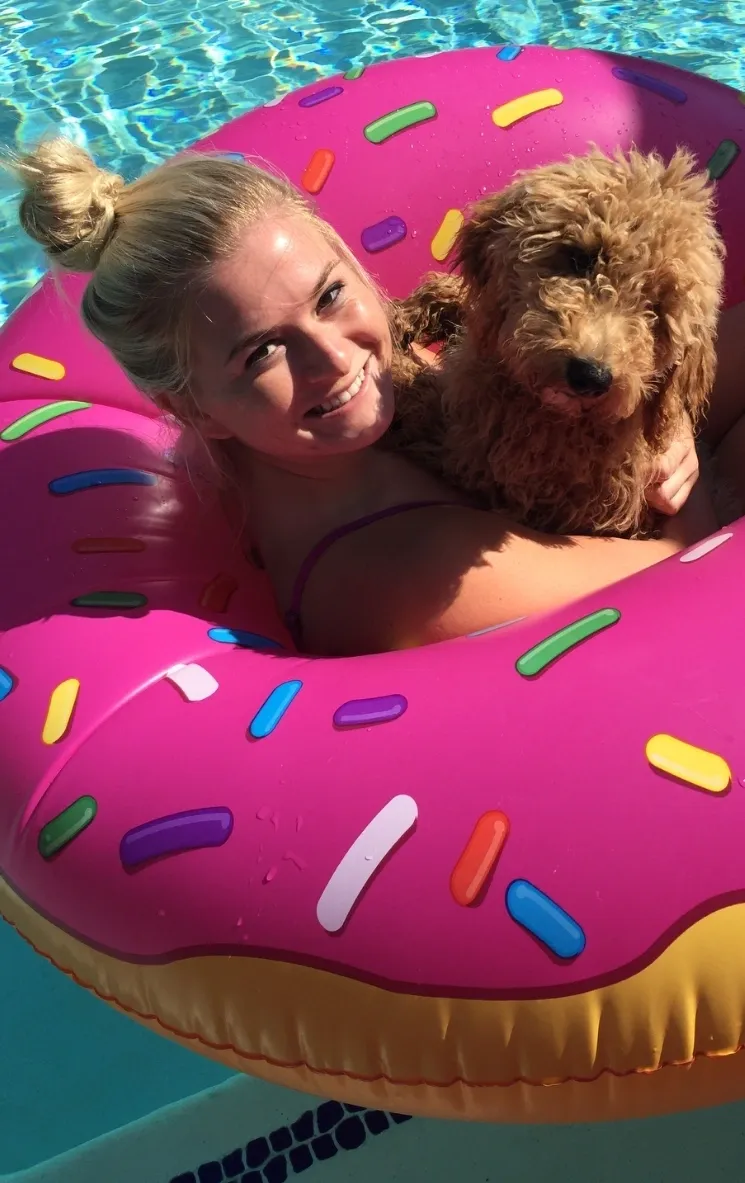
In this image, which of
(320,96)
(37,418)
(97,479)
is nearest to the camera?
(97,479)

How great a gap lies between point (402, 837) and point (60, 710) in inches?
22.6

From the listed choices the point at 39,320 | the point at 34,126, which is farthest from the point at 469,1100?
the point at 34,126

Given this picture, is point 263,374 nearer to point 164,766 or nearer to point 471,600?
point 471,600

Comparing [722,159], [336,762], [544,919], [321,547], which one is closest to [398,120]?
[722,159]

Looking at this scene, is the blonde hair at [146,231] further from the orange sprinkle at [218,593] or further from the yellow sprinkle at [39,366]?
the yellow sprinkle at [39,366]

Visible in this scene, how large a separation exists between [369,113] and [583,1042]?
1918mm

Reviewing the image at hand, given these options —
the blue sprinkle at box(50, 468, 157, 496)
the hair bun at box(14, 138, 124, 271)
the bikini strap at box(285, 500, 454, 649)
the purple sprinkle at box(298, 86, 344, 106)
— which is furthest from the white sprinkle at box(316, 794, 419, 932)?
the purple sprinkle at box(298, 86, 344, 106)

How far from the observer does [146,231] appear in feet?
4.96

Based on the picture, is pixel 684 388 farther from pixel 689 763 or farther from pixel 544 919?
pixel 544 919

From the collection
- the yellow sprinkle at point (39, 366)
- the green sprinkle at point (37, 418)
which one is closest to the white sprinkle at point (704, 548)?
the green sprinkle at point (37, 418)

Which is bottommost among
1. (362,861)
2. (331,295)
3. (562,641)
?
(362,861)

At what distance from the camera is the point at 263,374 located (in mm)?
1513

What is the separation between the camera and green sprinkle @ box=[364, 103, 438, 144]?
7.18 feet

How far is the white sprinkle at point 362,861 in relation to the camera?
1122 millimetres
